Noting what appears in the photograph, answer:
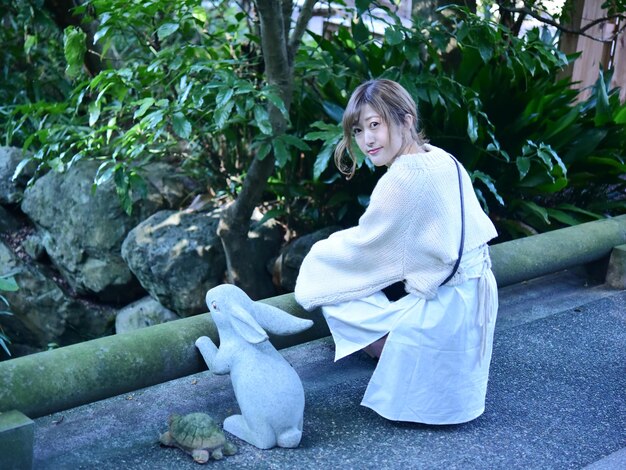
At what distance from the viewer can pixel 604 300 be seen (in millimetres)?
4289

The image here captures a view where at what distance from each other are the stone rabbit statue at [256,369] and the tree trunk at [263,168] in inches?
61.5

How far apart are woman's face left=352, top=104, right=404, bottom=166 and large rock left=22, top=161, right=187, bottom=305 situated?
2.86 metres

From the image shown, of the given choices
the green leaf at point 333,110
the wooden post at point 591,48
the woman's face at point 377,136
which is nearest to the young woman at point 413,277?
the woman's face at point 377,136

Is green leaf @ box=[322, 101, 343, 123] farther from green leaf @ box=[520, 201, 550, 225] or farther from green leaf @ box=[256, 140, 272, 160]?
green leaf @ box=[520, 201, 550, 225]

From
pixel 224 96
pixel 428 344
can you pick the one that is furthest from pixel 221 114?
pixel 428 344

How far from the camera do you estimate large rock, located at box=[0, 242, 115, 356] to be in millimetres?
5516

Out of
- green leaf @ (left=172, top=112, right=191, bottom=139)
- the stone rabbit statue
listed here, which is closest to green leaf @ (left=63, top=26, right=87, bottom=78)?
green leaf @ (left=172, top=112, right=191, bottom=139)

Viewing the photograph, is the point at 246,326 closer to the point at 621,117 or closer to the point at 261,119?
the point at 261,119

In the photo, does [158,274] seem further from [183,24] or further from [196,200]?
[183,24]

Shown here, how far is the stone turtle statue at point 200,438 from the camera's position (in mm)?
2482

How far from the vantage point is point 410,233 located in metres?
2.71

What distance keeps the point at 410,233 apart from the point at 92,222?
315 cm

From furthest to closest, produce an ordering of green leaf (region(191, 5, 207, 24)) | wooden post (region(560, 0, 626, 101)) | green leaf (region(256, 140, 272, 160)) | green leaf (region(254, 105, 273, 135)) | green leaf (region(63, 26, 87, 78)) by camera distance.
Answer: wooden post (region(560, 0, 626, 101)), green leaf (region(191, 5, 207, 24)), green leaf (region(63, 26, 87, 78)), green leaf (region(256, 140, 272, 160)), green leaf (region(254, 105, 273, 135))

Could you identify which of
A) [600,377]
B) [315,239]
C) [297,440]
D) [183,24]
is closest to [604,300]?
[600,377]
